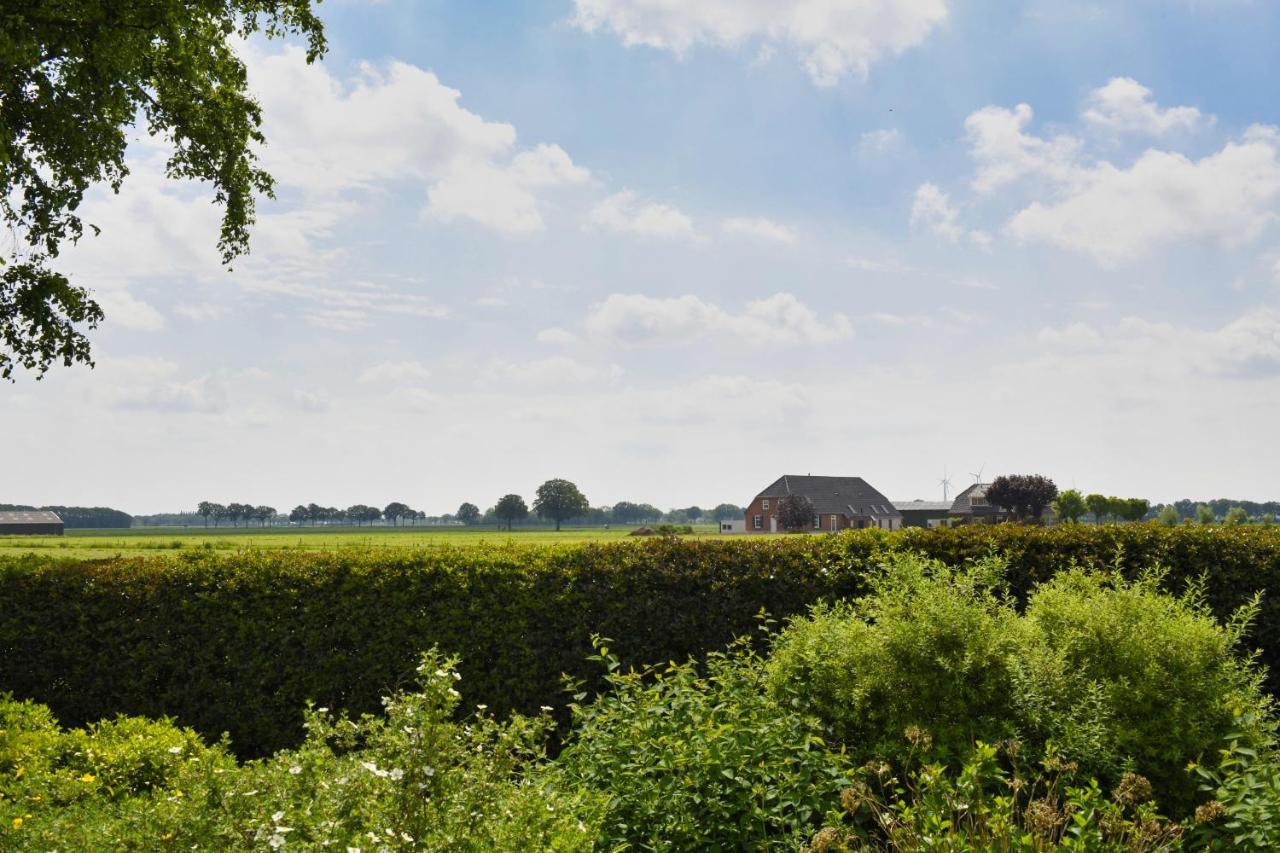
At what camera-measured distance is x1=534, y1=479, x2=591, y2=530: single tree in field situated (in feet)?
411

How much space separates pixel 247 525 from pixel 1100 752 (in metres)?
178

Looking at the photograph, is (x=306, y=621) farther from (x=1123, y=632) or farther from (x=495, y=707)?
(x=1123, y=632)

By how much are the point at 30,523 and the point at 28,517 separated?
2731 millimetres

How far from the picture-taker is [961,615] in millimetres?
5172

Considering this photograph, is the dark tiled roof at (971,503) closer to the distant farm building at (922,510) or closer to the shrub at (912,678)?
the distant farm building at (922,510)

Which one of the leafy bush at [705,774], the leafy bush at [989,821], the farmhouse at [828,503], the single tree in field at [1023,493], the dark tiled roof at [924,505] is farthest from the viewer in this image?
the dark tiled roof at [924,505]

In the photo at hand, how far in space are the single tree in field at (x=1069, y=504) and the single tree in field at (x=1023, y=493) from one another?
14.6 ft

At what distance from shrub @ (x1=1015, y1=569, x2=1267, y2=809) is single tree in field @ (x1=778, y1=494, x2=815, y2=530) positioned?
71666mm

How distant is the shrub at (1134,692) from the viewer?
4.96m

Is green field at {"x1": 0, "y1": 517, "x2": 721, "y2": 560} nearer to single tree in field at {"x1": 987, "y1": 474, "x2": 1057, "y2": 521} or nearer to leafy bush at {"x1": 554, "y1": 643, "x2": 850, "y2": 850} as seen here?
leafy bush at {"x1": 554, "y1": 643, "x2": 850, "y2": 850}

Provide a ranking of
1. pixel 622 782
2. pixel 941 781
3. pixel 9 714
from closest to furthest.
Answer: pixel 941 781 < pixel 622 782 < pixel 9 714

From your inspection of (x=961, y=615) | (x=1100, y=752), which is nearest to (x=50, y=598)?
(x=961, y=615)

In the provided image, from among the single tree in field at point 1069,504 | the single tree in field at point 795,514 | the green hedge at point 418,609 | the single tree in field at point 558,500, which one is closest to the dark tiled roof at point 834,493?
the single tree in field at point 795,514

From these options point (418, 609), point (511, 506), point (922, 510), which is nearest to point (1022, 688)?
point (418, 609)
